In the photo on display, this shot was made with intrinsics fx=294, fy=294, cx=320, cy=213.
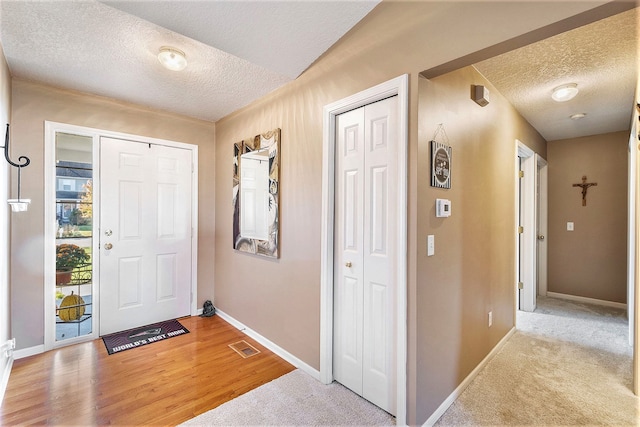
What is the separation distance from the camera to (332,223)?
2.22 meters

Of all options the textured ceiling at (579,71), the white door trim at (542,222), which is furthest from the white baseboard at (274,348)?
the white door trim at (542,222)

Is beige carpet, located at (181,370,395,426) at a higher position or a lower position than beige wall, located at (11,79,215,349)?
lower

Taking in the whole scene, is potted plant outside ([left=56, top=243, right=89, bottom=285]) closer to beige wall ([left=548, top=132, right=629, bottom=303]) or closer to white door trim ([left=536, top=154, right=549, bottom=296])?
white door trim ([left=536, top=154, right=549, bottom=296])

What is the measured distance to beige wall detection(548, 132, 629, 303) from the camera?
13.2ft

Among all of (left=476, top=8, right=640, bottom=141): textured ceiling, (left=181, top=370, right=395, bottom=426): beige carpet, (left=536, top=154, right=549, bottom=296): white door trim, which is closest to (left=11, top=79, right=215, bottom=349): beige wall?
(left=181, top=370, right=395, bottom=426): beige carpet

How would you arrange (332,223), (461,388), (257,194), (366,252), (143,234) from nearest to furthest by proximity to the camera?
(366,252)
(461,388)
(332,223)
(257,194)
(143,234)

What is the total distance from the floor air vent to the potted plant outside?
174cm

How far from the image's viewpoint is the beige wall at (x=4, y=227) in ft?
6.81

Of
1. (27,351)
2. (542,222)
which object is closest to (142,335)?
(27,351)

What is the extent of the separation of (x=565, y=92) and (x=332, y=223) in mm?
2427

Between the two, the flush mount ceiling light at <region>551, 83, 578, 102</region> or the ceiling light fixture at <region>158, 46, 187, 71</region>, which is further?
the flush mount ceiling light at <region>551, 83, 578, 102</region>

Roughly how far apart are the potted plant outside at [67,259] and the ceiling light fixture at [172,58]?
2.05 metres

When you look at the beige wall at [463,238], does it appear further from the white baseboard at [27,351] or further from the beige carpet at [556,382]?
the white baseboard at [27,351]

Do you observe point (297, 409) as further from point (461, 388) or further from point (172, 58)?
point (172, 58)
